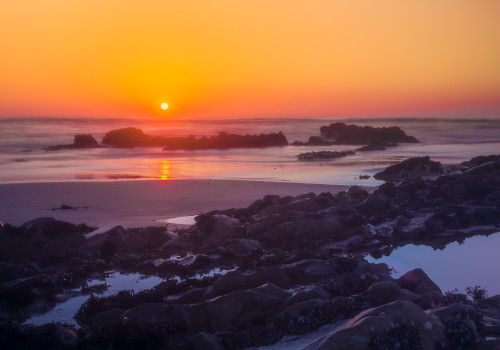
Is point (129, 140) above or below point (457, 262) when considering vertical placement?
above

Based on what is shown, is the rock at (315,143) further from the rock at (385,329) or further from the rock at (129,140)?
the rock at (385,329)

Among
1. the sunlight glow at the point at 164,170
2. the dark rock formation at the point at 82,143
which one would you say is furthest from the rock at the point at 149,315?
the dark rock formation at the point at 82,143

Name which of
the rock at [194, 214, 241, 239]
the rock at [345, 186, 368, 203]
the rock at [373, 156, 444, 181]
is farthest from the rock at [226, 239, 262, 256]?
the rock at [373, 156, 444, 181]

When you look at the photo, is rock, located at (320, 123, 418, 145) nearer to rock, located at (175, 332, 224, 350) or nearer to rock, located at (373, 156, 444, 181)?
rock, located at (373, 156, 444, 181)

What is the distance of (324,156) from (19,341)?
89.9ft

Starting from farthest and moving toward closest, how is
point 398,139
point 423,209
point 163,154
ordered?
point 398,139, point 163,154, point 423,209

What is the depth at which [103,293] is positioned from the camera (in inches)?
286

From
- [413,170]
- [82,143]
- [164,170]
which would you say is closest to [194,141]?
[82,143]

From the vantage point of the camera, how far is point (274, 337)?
17.3ft

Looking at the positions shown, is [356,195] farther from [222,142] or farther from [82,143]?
[82,143]

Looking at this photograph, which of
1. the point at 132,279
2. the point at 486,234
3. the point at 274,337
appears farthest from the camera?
the point at 486,234

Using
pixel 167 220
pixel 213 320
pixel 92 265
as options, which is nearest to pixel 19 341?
pixel 213 320

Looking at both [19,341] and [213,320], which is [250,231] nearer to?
[213,320]

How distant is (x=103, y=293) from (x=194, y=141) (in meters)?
35.4
